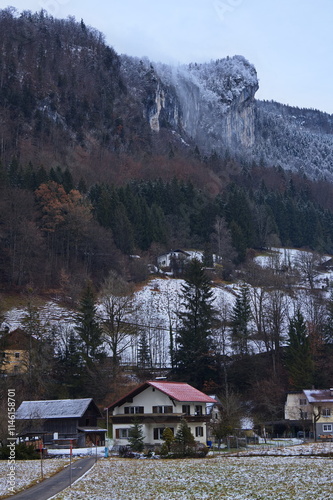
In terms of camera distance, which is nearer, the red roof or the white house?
the red roof

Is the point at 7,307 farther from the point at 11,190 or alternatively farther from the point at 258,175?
the point at 258,175

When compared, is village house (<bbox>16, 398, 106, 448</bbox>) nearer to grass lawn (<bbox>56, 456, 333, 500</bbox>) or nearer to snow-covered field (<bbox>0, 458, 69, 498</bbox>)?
snow-covered field (<bbox>0, 458, 69, 498</bbox>)

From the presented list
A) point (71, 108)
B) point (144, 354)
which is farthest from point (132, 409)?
point (71, 108)

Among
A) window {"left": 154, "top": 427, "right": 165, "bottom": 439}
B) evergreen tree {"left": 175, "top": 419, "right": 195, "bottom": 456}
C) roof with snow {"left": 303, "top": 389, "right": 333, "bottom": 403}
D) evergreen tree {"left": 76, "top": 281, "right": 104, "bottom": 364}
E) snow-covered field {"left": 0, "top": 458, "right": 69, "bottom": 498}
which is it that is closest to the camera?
snow-covered field {"left": 0, "top": 458, "right": 69, "bottom": 498}

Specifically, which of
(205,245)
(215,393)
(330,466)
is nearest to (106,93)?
(205,245)

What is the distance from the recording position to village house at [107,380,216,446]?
171 feet

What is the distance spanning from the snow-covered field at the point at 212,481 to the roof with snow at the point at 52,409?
710 inches

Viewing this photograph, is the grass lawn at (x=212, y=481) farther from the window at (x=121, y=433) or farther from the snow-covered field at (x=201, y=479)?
the window at (x=121, y=433)

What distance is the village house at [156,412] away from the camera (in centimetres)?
5222

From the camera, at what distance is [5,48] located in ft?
584

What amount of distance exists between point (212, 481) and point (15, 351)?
153 feet

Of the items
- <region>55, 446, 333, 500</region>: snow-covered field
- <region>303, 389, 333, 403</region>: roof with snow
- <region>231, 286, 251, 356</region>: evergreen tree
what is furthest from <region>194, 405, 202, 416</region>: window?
<region>55, 446, 333, 500</region>: snow-covered field

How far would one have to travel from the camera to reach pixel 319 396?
61781 mm

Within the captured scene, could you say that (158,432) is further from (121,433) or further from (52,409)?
(52,409)
